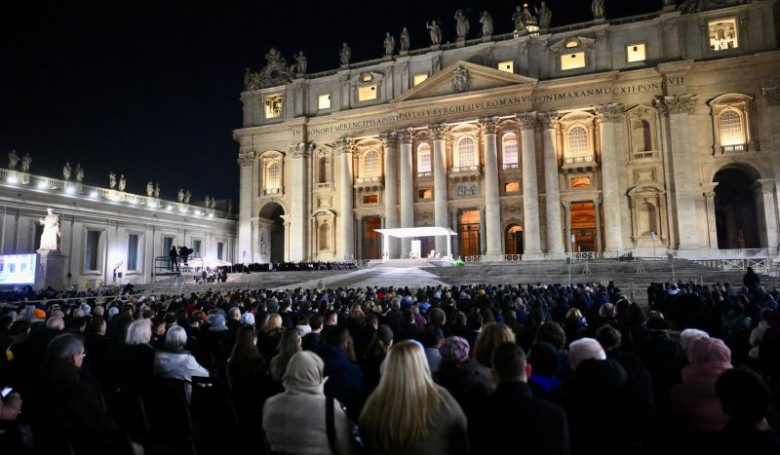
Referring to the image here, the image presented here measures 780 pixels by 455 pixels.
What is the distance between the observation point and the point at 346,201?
43.6 metres

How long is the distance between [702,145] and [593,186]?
771 cm

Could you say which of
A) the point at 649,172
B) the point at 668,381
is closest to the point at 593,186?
the point at 649,172

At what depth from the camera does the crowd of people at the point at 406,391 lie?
9.57ft

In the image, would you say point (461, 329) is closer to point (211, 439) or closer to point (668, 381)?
point (668, 381)

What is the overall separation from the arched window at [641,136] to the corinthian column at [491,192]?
33.7 ft

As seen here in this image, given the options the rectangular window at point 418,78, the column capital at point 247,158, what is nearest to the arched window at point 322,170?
the column capital at point 247,158

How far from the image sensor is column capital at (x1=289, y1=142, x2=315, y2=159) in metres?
45.5

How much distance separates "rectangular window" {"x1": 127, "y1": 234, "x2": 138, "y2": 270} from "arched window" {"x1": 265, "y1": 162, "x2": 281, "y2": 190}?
1227 cm

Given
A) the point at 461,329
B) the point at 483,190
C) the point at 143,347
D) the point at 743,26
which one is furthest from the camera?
the point at 483,190

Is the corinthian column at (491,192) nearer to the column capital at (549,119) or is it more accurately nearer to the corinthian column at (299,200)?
the column capital at (549,119)

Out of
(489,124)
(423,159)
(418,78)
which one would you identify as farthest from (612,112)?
(418,78)

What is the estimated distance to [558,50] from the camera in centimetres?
3928

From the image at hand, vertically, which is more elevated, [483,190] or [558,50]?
[558,50]

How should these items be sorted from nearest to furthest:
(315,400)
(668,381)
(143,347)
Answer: (315,400), (668,381), (143,347)
